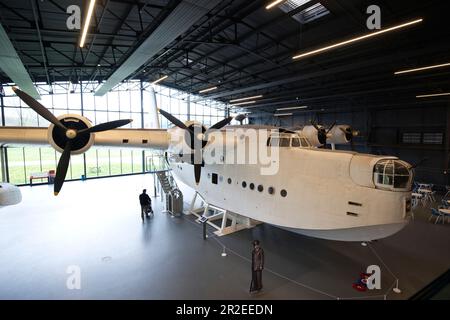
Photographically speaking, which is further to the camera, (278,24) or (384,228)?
(278,24)

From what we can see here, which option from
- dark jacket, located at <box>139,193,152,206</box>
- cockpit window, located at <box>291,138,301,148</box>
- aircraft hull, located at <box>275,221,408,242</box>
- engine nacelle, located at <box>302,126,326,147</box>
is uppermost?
engine nacelle, located at <box>302,126,326,147</box>

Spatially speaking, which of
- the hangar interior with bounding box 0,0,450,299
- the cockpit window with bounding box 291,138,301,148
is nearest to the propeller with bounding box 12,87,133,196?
the hangar interior with bounding box 0,0,450,299

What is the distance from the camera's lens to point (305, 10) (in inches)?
361

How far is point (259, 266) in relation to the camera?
5520mm

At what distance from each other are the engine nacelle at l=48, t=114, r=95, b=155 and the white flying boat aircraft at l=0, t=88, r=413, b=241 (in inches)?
1.0

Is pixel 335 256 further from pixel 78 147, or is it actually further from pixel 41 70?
pixel 41 70

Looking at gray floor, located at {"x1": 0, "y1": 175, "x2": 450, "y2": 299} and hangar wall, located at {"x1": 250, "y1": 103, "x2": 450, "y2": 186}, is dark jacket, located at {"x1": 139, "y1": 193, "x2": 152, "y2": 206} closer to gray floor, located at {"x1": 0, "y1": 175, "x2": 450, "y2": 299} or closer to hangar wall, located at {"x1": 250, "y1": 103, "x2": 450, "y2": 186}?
gray floor, located at {"x1": 0, "y1": 175, "x2": 450, "y2": 299}

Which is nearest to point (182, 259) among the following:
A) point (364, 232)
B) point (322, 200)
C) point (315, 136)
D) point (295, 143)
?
point (322, 200)

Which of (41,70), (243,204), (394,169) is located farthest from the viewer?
(41,70)

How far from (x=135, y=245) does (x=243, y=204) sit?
13.3ft

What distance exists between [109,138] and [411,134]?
21.6 m

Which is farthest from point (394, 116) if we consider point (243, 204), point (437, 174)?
point (243, 204)

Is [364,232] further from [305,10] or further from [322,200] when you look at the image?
[305,10]

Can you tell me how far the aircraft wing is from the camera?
7.16m
